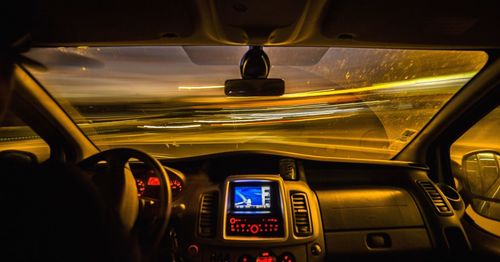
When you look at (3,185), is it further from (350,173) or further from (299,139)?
(299,139)

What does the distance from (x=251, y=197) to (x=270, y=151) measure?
2.33 feet

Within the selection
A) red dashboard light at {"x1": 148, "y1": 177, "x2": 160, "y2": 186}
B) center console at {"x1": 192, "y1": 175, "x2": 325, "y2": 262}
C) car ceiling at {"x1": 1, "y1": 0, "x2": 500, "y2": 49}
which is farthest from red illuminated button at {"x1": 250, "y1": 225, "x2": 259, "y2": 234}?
car ceiling at {"x1": 1, "y1": 0, "x2": 500, "y2": 49}

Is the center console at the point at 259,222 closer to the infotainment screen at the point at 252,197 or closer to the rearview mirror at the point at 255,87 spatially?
the infotainment screen at the point at 252,197

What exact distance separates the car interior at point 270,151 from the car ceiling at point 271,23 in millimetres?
16

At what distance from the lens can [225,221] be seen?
3359 millimetres

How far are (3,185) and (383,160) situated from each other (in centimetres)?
375

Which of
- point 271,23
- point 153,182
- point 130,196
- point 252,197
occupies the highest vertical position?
point 271,23

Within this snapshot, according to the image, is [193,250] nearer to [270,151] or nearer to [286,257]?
[286,257]

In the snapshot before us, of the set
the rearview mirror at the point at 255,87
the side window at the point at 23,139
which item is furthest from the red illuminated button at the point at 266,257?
the side window at the point at 23,139

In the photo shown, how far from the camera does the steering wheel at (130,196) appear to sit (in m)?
2.03

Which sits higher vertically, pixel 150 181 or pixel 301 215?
pixel 150 181

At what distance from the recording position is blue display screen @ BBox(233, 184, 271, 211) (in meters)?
3.48

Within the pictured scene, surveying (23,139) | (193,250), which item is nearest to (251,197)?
(193,250)

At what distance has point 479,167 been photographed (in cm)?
400
